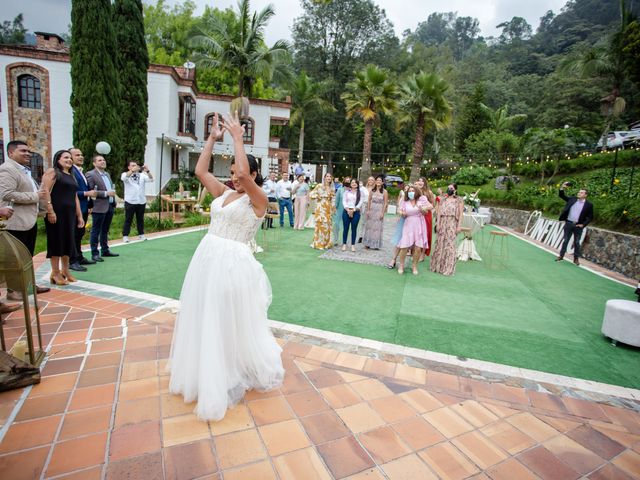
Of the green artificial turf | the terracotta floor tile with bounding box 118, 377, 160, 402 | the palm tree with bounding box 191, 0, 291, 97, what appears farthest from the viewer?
the palm tree with bounding box 191, 0, 291, 97

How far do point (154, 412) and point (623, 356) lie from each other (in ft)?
15.3

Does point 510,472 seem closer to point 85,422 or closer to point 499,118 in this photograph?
point 85,422

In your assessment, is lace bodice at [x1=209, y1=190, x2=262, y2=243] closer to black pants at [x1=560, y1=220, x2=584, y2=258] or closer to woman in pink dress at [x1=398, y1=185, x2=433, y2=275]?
woman in pink dress at [x1=398, y1=185, x2=433, y2=275]

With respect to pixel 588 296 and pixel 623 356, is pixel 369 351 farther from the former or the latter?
pixel 588 296

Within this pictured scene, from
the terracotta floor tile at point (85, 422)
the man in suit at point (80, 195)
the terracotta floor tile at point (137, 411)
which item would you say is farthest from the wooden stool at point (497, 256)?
the man in suit at point (80, 195)

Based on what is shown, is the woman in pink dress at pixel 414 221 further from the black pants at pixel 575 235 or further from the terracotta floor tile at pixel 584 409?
the black pants at pixel 575 235

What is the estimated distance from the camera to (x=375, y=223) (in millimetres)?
8711

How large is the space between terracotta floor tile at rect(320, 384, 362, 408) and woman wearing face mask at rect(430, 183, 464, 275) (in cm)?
472

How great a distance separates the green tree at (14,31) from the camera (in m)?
45.0

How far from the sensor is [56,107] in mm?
16359

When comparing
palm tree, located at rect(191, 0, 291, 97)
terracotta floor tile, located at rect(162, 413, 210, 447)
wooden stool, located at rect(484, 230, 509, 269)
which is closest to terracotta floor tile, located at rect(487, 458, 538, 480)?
terracotta floor tile, located at rect(162, 413, 210, 447)

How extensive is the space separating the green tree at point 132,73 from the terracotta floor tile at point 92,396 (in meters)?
13.0

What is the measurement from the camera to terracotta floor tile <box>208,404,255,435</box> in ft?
7.27

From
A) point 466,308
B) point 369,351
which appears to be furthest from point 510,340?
point 369,351
